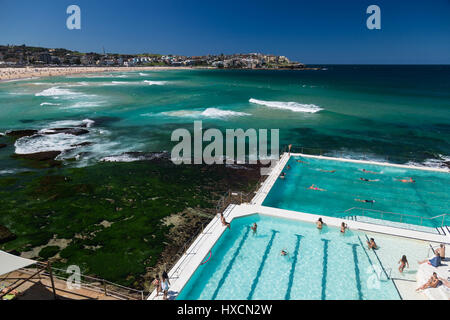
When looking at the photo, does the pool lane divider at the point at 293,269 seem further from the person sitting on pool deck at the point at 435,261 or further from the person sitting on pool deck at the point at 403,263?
the person sitting on pool deck at the point at 435,261

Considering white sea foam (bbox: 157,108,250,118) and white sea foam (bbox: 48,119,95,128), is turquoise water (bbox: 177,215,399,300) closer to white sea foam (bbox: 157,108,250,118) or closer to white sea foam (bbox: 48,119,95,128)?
white sea foam (bbox: 48,119,95,128)

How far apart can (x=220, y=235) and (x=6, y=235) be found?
10.6 meters

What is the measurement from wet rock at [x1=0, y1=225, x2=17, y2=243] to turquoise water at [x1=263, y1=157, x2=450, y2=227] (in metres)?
13.6

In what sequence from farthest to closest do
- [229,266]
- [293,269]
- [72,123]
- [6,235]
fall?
[72,123] → [6,235] → [229,266] → [293,269]

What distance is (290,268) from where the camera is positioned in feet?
37.9

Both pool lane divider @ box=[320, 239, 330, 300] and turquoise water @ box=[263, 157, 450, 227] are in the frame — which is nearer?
pool lane divider @ box=[320, 239, 330, 300]

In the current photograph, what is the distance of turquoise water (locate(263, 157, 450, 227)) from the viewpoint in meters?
17.0

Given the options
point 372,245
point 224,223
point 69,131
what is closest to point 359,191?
point 372,245

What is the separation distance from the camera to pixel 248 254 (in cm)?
Result: 1251

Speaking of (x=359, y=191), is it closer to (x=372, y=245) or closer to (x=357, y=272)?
(x=372, y=245)

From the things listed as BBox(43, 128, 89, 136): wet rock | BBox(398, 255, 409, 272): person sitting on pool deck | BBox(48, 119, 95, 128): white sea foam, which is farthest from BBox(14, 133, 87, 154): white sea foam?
BBox(398, 255, 409, 272): person sitting on pool deck

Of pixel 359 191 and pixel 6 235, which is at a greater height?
pixel 359 191

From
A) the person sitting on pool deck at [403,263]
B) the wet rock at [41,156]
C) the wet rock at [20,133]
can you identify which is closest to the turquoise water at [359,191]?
the person sitting on pool deck at [403,263]

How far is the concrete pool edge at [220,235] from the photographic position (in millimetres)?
10539
